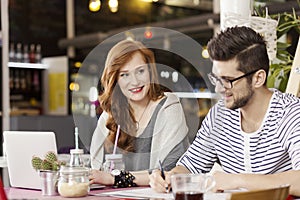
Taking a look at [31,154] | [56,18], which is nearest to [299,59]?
[31,154]

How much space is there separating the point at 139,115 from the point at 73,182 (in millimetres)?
637

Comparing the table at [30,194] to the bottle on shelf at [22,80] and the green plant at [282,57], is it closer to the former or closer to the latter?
the green plant at [282,57]

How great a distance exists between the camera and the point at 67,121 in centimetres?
741

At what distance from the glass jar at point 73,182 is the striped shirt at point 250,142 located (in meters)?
0.57

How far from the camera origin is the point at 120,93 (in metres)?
2.77

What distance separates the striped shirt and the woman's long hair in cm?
28

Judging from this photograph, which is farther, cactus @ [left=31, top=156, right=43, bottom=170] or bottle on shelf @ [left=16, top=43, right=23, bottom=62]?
bottle on shelf @ [left=16, top=43, right=23, bottom=62]

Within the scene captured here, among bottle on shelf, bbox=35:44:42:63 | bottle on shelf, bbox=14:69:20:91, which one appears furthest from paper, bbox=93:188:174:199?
bottle on shelf, bbox=35:44:42:63

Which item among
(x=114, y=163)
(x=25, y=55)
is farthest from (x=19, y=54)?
(x=114, y=163)

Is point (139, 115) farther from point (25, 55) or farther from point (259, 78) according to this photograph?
point (25, 55)

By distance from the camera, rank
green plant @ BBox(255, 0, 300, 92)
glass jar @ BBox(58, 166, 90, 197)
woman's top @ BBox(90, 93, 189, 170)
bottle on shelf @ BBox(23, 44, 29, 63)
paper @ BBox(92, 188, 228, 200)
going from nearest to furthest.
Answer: paper @ BBox(92, 188, 228, 200) < glass jar @ BBox(58, 166, 90, 197) < woman's top @ BBox(90, 93, 189, 170) < green plant @ BBox(255, 0, 300, 92) < bottle on shelf @ BBox(23, 44, 29, 63)

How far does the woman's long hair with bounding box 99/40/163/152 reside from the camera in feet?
9.14

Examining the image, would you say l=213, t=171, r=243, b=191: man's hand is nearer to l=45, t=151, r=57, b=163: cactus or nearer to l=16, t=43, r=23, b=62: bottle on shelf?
l=45, t=151, r=57, b=163: cactus

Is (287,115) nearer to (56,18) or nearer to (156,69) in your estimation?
A: (156,69)
